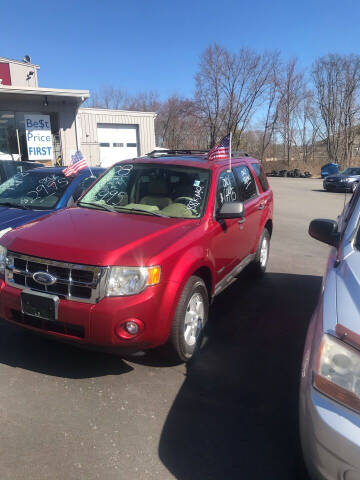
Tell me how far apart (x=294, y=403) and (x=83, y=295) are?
1832 millimetres

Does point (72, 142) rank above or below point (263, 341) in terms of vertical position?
above

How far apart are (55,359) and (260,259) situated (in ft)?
11.3

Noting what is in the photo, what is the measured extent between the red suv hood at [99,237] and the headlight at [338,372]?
1.45 meters

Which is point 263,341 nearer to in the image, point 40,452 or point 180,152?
point 40,452

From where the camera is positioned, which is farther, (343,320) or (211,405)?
(211,405)

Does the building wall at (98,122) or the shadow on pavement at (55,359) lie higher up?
the building wall at (98,122)

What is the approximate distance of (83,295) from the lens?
2850 millimetres

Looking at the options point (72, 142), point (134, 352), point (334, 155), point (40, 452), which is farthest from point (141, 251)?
point (334, 155)

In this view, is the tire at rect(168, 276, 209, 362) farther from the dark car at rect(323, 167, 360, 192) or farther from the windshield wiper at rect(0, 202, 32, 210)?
the dark car at rect(323, 167, 360, 192)

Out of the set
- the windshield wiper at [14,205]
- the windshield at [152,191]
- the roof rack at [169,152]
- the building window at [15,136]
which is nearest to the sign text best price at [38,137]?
the building window at [15,136]

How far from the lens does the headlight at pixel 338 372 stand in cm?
171

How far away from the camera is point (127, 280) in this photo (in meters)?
2.84

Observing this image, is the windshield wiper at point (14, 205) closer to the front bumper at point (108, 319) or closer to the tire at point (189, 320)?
the front bumper at point (108, 319)

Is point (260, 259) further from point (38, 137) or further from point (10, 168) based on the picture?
point (38, 137)
